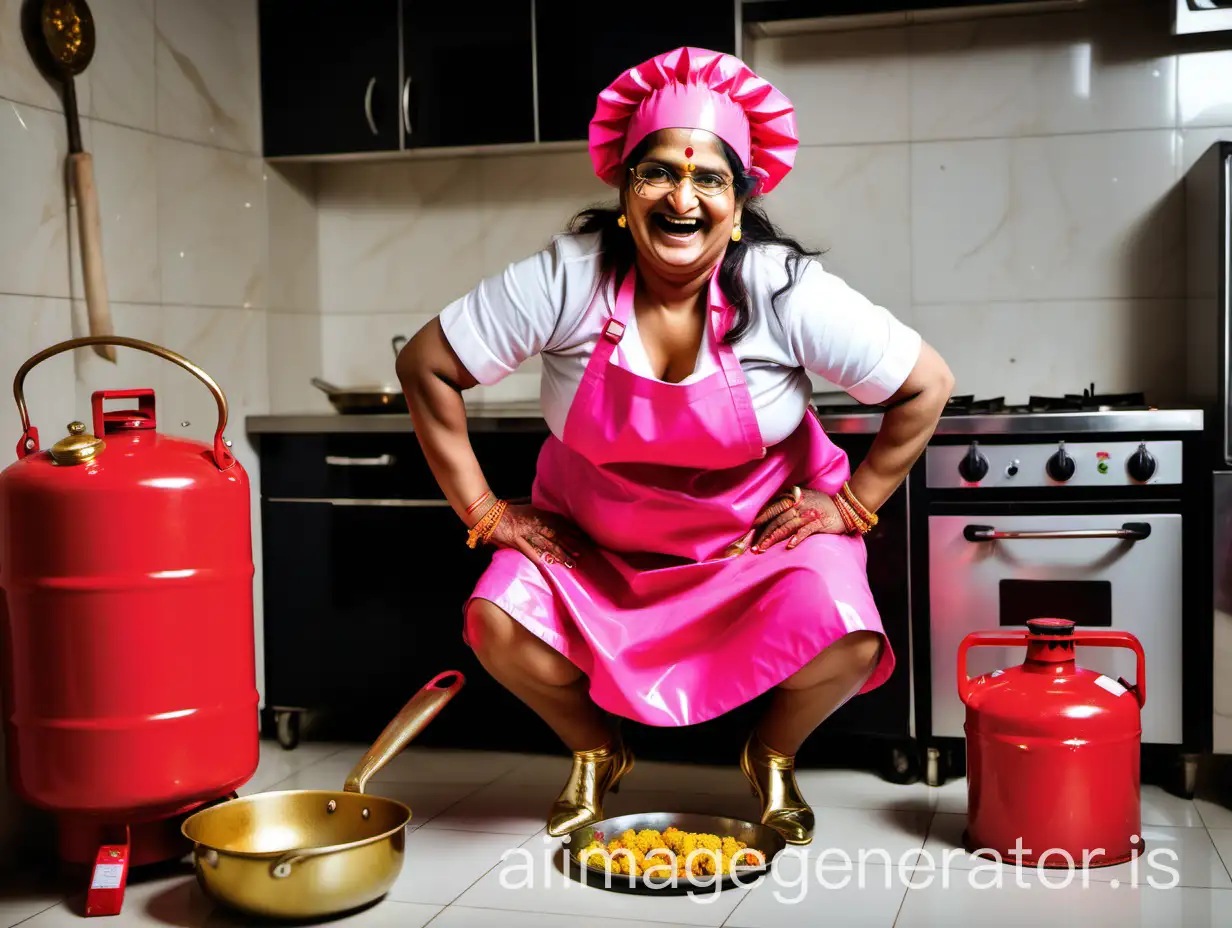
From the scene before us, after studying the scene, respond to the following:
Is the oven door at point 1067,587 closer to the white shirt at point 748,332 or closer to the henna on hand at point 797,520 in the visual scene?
the henna on hand at point 797,520

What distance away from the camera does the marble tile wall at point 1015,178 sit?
116 inches

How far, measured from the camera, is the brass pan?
1.86 m

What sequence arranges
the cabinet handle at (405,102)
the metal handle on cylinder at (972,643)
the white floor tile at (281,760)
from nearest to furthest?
the metal handle on cylinder at (972,643), the white floor tile at (281,760), the cabinet handle at (405,102)

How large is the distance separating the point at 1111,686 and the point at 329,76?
224cm

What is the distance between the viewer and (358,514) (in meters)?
2.93

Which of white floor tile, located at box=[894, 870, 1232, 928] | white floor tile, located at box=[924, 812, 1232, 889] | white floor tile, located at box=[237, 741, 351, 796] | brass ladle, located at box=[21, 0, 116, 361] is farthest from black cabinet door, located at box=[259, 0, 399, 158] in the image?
white floor tile, located at box=[894, 870, 1232, 928]

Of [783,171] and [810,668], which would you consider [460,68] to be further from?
[810,668]

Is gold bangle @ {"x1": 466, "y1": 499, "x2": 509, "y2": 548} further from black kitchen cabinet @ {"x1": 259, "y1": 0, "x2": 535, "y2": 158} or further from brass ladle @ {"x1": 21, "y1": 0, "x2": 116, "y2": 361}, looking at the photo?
black kitchen cabinet @ {"x1": 259, "y1": 0, "x2": 535, "y2": 158}

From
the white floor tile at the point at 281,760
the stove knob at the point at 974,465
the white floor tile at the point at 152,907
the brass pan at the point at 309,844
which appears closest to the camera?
the brass pan at the point at 309,844

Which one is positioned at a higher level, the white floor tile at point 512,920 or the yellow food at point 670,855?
the yellow food at point 670,855

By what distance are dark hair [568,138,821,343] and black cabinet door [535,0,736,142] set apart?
0.72m

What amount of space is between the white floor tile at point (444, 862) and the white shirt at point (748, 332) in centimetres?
74

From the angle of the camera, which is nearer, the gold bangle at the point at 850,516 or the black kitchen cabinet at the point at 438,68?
the gold bangle at the point at 850,516

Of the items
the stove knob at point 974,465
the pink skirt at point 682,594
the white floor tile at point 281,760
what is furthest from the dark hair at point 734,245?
the white floor tile at point 281,760
